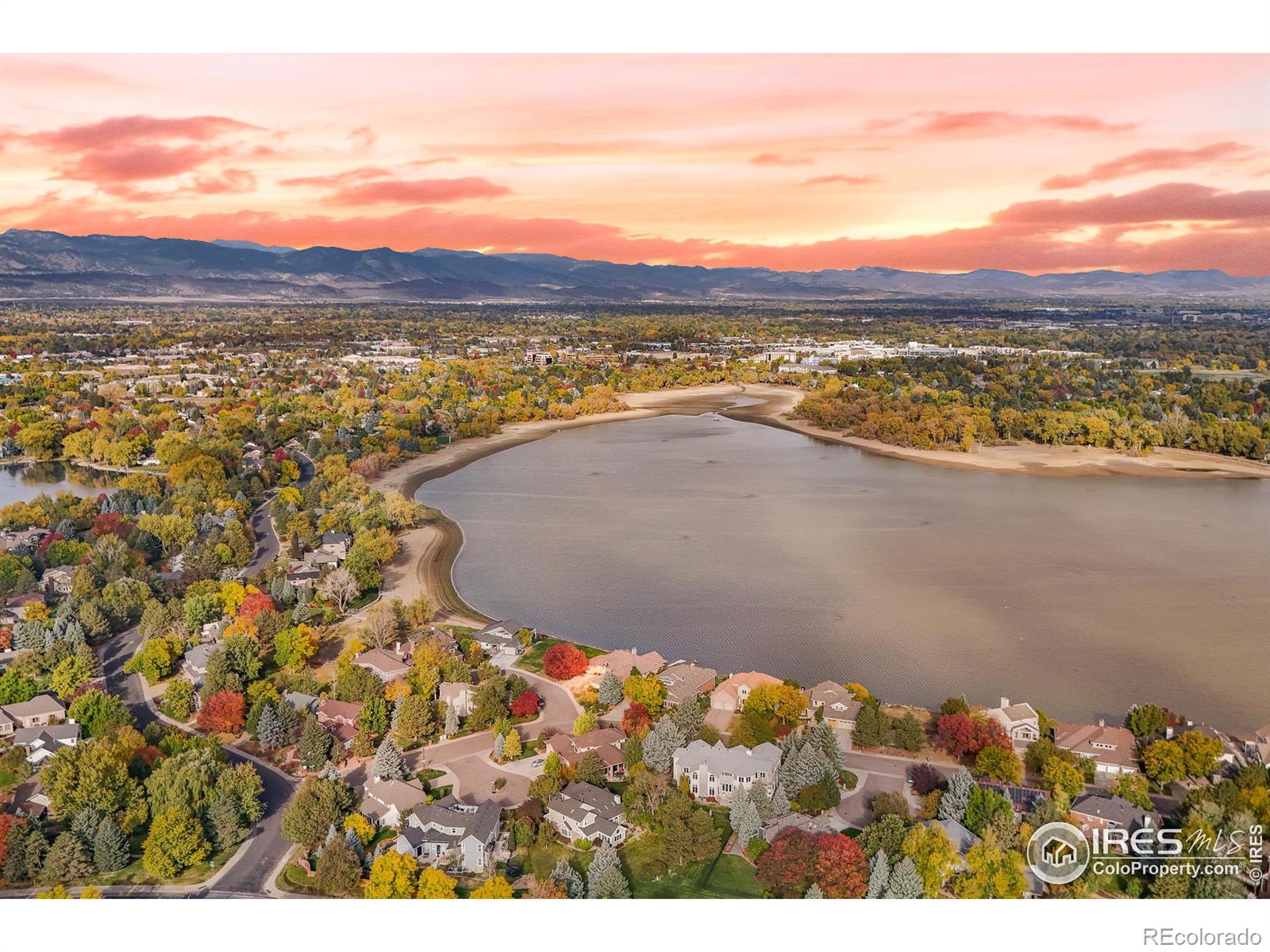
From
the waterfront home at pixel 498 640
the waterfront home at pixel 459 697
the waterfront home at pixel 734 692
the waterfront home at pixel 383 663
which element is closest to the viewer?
the waterfront home at pixel 734 692

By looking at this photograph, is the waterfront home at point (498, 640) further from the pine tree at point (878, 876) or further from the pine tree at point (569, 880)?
the pine tree at point (878, 876)

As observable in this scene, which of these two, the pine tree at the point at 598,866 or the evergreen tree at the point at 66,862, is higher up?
the pine tree at the point at 598,866

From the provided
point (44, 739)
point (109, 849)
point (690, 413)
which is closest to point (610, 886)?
point (109, 849)

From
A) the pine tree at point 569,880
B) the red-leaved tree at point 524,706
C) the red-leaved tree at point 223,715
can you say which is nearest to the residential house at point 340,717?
the red-leaved tree at point 223,715

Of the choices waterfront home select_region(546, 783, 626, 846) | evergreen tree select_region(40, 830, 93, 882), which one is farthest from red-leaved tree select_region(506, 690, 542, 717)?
evergreen tree select_region(40, 830, 93, 882)

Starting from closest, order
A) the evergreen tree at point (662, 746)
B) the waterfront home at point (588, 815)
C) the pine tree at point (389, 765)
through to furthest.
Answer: the waterfront home at point (588, 815)
the pine tree at point (389, 765)
the evergreen tree at point (662, 746)

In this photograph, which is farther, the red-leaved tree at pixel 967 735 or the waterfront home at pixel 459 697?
the waterfront home at pixel 459 697

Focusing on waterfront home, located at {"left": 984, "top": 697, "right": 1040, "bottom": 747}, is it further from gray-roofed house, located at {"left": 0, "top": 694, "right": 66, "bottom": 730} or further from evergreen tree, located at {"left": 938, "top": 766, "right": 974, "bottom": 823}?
gray-roofed house, located at {"left": 0, "top": 694, "right": 66, "bottom": 730}
